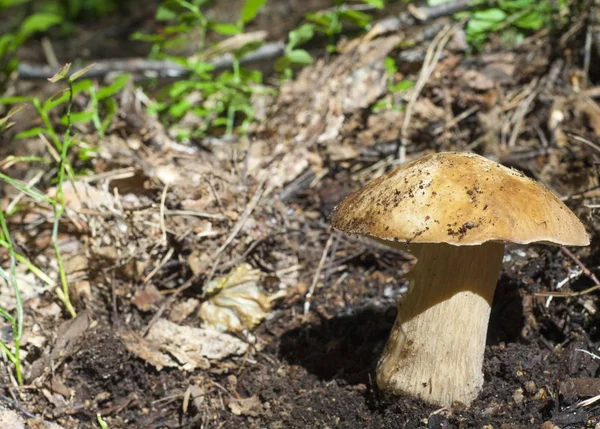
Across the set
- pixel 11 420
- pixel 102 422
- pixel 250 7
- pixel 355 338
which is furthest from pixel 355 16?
pixel 11 420

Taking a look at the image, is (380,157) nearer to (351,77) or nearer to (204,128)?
(351,77)

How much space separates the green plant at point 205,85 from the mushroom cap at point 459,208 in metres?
2.49

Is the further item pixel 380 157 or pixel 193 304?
pixel 380 157

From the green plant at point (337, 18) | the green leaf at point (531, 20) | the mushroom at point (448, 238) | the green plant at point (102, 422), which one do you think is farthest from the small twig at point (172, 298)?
the green leaf at point (531, 20)

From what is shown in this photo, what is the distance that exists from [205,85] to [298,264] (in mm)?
1795

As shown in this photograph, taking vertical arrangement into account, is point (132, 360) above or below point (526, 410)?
below

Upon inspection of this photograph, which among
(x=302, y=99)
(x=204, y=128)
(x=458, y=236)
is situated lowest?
(x=204, y=128)

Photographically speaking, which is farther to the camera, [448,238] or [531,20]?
[531,20]

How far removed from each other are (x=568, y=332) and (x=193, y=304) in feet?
5.91

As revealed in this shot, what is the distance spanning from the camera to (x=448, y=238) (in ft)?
5.49

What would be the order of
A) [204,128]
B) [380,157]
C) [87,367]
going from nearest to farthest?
[87,367], [380,157], [204,128]

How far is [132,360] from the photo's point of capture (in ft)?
8.32

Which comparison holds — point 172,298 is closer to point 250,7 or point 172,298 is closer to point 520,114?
point 250,7

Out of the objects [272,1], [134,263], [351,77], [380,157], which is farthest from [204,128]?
[272,1]
